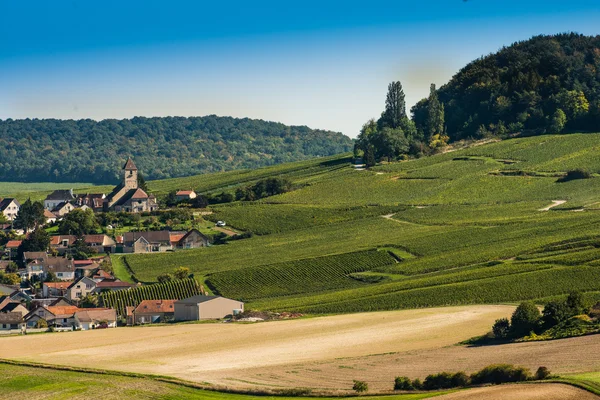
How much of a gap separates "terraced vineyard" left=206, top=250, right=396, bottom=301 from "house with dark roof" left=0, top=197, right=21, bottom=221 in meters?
75.7

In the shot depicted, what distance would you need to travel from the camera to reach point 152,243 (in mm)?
129125

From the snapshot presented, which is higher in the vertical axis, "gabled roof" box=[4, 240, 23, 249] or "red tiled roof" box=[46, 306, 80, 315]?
"gabled roof" box=[4, 240, 23, 249]

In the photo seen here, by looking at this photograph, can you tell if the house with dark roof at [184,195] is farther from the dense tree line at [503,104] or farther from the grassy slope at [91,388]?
the grassy slope at [91,388]

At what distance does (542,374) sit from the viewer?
5066 centimetres

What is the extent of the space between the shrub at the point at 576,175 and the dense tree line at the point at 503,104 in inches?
1066

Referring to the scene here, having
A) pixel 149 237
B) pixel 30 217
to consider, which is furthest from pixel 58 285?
pixel 30 217

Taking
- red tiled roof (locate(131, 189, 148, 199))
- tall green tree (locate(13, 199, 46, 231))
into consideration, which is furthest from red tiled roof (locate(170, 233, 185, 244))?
red tiled roof (locate(131, 189, 148, 199))

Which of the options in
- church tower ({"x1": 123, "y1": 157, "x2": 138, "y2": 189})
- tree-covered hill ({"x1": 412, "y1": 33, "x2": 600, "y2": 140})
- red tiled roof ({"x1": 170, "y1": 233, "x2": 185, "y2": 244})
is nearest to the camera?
red tiled roof ({"x1": 170, "y1": 233, "x2": 185, "y2": 244})

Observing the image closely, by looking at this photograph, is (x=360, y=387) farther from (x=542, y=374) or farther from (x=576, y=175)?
(x=576, y=175)

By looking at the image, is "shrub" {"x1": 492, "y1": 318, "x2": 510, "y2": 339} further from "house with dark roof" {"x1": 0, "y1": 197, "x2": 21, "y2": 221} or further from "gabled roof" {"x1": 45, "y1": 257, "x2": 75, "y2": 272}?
"house with dark roof" {"x1": 0, "y1": 197, "x2": 21, "y2": 221}

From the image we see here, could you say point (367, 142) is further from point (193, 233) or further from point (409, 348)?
point (409, 348)

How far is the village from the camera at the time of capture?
95.8 meters

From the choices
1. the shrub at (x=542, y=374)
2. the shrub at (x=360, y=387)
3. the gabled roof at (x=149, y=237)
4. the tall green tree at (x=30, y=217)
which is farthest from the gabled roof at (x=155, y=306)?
the tall green tree at (x=30, y=217)

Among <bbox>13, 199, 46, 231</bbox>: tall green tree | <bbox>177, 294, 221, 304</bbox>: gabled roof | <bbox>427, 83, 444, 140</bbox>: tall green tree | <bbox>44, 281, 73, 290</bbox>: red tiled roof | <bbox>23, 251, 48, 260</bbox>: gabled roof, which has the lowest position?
<bbox>177, 294, 221, 304</bbox>: gabled roof
